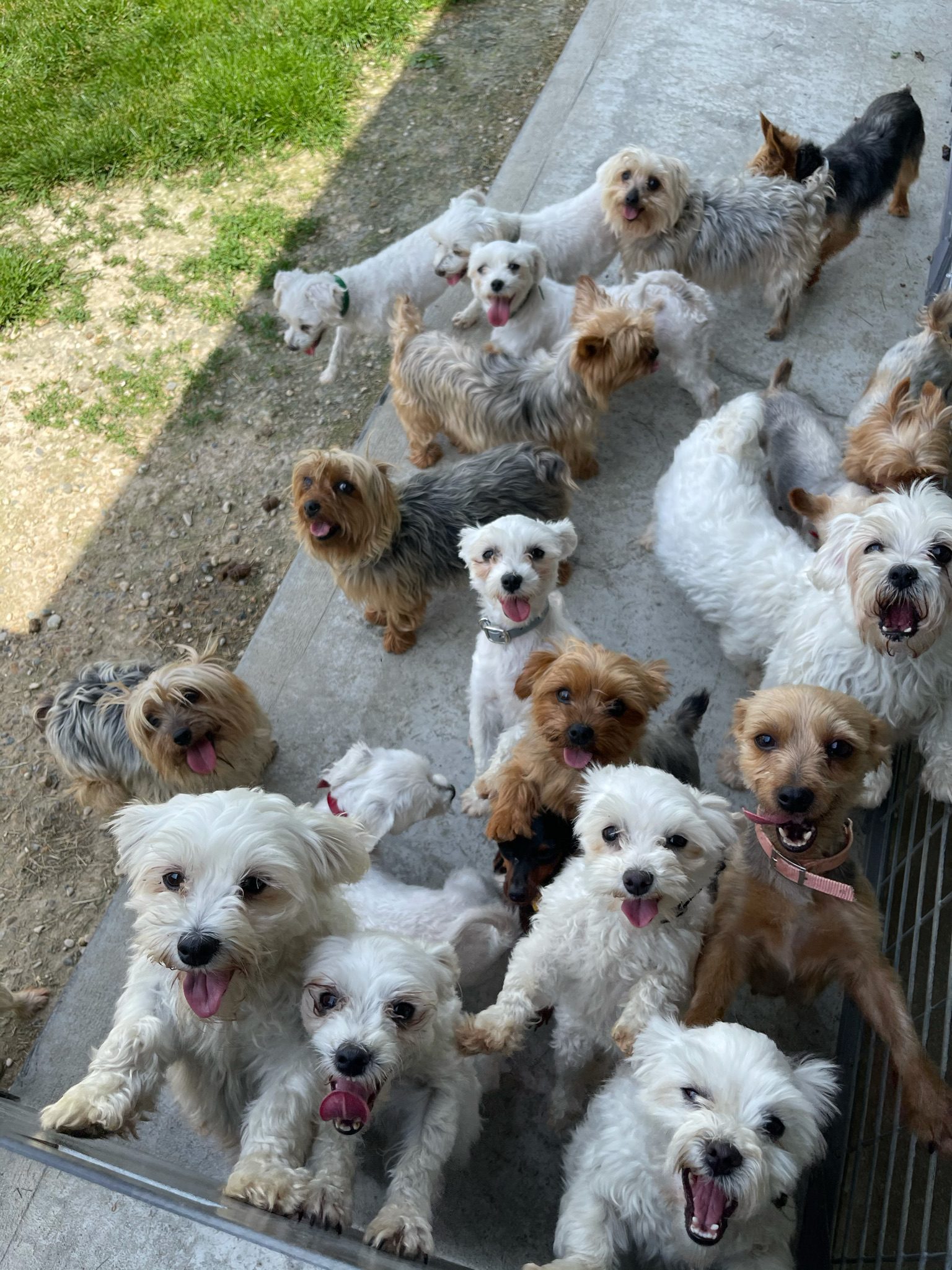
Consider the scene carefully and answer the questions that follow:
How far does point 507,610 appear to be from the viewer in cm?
319

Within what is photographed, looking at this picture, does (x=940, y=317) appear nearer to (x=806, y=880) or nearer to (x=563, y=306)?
(x=563, y=306)

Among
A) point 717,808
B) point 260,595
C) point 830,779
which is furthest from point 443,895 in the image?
point 260,595

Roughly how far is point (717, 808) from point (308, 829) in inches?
42.7

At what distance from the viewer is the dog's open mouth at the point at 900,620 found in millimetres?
2594

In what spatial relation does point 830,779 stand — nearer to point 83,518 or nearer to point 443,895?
point 443,895

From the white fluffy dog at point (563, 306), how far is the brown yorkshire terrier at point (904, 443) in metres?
1.05

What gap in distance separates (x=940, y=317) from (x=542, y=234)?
6.30 ft

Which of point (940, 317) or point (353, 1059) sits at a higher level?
point (940, 317)

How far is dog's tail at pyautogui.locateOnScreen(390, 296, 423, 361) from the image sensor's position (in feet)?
13.9

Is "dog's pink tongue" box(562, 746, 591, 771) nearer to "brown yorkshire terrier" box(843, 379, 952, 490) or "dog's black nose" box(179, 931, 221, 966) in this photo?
"dog's black nose" box(179, 931, 221, 966)

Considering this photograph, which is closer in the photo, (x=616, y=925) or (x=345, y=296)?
(x=616, y=925)

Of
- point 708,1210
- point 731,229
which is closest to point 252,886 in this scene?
point 708,1210

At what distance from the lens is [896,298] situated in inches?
190

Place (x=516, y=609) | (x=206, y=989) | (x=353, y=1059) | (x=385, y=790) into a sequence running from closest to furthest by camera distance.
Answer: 1. (x=353, y=1059)
2. (x=206, y=989)
3. (x=385, y=790)
4. (x=516, y=609)
